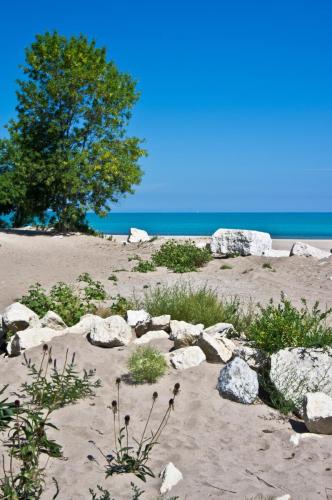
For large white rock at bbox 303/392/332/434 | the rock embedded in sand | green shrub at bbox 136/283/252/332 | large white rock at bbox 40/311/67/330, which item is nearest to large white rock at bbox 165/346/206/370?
the rock embedded in sand

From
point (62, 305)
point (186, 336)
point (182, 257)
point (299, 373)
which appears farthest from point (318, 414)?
point (182, 257)

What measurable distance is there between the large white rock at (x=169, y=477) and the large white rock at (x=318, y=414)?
1.52m

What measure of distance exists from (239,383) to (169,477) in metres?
1.80

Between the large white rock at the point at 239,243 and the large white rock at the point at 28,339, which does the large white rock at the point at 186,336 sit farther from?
the large white rock at the point at 239,243

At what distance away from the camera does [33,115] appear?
22938mm

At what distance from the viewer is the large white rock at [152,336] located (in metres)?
7.39

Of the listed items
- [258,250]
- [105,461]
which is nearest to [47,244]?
[258,250]

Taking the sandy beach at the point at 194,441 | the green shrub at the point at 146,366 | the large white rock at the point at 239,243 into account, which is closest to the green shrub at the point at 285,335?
the sandy beach at the point at 194,441

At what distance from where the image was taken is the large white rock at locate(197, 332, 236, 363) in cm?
668

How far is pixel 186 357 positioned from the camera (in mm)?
6641

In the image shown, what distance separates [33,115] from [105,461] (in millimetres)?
20259

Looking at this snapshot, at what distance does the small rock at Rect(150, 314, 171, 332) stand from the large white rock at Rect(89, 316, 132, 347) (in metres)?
0.52

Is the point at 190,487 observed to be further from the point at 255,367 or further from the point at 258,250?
the point at 258,250

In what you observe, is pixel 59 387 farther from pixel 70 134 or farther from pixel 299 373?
pixel 70 134
